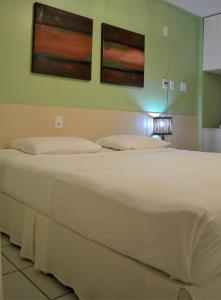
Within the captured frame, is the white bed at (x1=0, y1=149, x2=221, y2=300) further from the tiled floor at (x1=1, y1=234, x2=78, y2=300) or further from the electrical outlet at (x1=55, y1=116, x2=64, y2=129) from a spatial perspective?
the electrical outlet at (x1=55, y1=116, x2=64, y2=129)

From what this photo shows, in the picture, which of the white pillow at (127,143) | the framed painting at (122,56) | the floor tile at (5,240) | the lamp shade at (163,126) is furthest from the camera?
the lamp shade at (163,126)

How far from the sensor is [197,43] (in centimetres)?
421

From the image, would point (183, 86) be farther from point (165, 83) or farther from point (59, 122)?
point (59, 122)

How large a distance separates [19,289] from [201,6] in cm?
391

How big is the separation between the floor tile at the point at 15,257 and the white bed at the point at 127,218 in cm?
4

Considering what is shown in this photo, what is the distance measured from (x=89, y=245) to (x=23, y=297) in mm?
415

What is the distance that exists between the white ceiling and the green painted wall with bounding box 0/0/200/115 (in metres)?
0.09

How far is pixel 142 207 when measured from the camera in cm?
102

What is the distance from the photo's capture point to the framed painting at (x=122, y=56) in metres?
3.12

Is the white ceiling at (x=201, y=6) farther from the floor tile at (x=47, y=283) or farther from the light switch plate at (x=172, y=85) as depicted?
the floor tile at (x=47, y=283)

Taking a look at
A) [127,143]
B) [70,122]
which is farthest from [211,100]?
[70,122]

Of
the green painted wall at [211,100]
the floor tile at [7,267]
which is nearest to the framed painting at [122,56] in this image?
the green painted wall at [211,100]

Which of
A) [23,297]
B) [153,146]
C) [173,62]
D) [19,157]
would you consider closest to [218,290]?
[23,297]

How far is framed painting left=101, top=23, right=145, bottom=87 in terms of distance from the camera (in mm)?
3125
